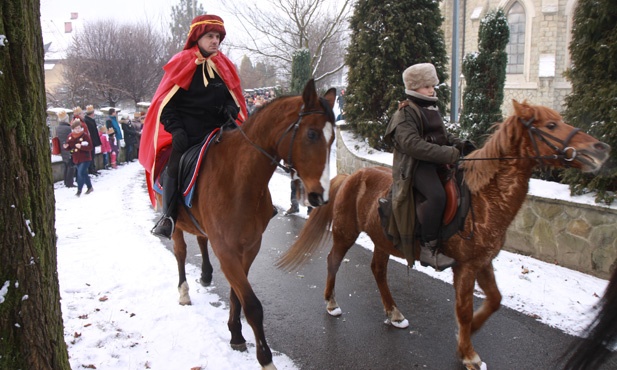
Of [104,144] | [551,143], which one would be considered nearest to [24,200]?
[551,143]

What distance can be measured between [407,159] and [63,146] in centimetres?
1161

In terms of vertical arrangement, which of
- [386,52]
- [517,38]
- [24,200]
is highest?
[517,38]

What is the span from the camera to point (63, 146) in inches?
492

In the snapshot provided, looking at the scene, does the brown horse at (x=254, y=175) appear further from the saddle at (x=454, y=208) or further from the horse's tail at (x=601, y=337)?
the horse's tail at (x=601, y=337)

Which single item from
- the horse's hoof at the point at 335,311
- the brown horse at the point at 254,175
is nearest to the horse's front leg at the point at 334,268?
the horse's hoof at the point at 335,311

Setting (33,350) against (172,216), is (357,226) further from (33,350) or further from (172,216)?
(33,350)

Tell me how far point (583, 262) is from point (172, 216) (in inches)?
201

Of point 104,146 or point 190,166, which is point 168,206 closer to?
point 190,166

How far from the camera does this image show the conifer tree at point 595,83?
5.53 metres

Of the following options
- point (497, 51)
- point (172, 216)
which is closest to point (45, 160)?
point (172, 216)

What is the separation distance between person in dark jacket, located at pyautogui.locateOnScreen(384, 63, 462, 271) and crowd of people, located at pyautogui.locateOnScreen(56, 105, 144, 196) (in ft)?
34.9

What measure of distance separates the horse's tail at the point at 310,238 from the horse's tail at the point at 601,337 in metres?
2.72

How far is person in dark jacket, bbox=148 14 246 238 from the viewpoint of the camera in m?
4.29

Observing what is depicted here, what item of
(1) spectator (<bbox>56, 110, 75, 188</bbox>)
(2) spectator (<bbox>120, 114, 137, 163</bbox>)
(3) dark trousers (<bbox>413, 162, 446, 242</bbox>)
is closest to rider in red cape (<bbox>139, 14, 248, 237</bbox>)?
(3) dark trousers (<bbox>413, 162, 446, 242</bbox>)
